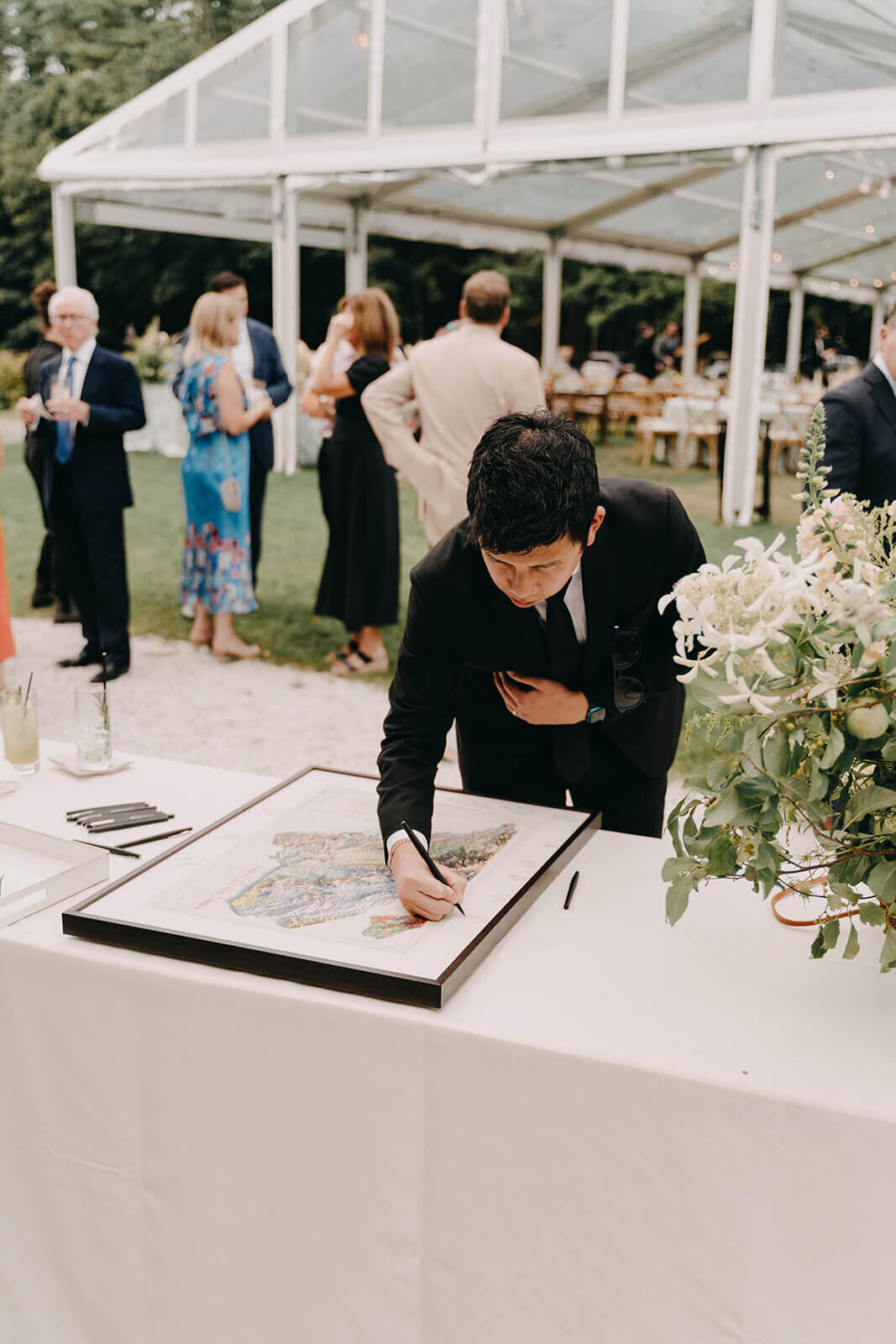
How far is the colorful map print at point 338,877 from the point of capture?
1623 mm

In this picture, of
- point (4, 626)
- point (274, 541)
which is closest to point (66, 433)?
point (4, 626)

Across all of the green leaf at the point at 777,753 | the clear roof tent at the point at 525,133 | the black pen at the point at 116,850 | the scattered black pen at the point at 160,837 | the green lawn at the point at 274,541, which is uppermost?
the clear roof tent at the point at 525,133

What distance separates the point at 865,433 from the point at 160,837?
223 cm

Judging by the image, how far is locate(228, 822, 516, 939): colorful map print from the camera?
162cm

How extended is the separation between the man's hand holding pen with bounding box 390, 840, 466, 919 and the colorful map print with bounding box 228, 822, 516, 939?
0.02 metres

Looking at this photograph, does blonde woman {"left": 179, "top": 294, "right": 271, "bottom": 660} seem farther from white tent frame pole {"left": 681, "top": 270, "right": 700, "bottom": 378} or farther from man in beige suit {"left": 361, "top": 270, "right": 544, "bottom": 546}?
white tent frame pole {"left": 681, "top": 270, "right": 700, "bottom": 378}

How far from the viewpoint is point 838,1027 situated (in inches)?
56.6

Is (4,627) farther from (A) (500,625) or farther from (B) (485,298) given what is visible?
→ (A) (500,625)

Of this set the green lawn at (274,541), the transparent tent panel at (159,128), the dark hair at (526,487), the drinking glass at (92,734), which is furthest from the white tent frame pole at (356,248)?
the dark hair at (526,487)

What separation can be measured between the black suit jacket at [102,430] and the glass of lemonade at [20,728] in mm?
3547

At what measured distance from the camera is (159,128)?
1098cm

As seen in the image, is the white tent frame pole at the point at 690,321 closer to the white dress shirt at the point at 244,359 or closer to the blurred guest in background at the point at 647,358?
the blurred guest in background at the point at 647,358

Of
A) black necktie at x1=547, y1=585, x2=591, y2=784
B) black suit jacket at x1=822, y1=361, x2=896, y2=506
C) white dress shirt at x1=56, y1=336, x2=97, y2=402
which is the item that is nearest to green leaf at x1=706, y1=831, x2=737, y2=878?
black necktie at x1=547, y1=585, x2=591, y2=784

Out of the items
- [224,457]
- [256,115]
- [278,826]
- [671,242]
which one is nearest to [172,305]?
[671,242]
